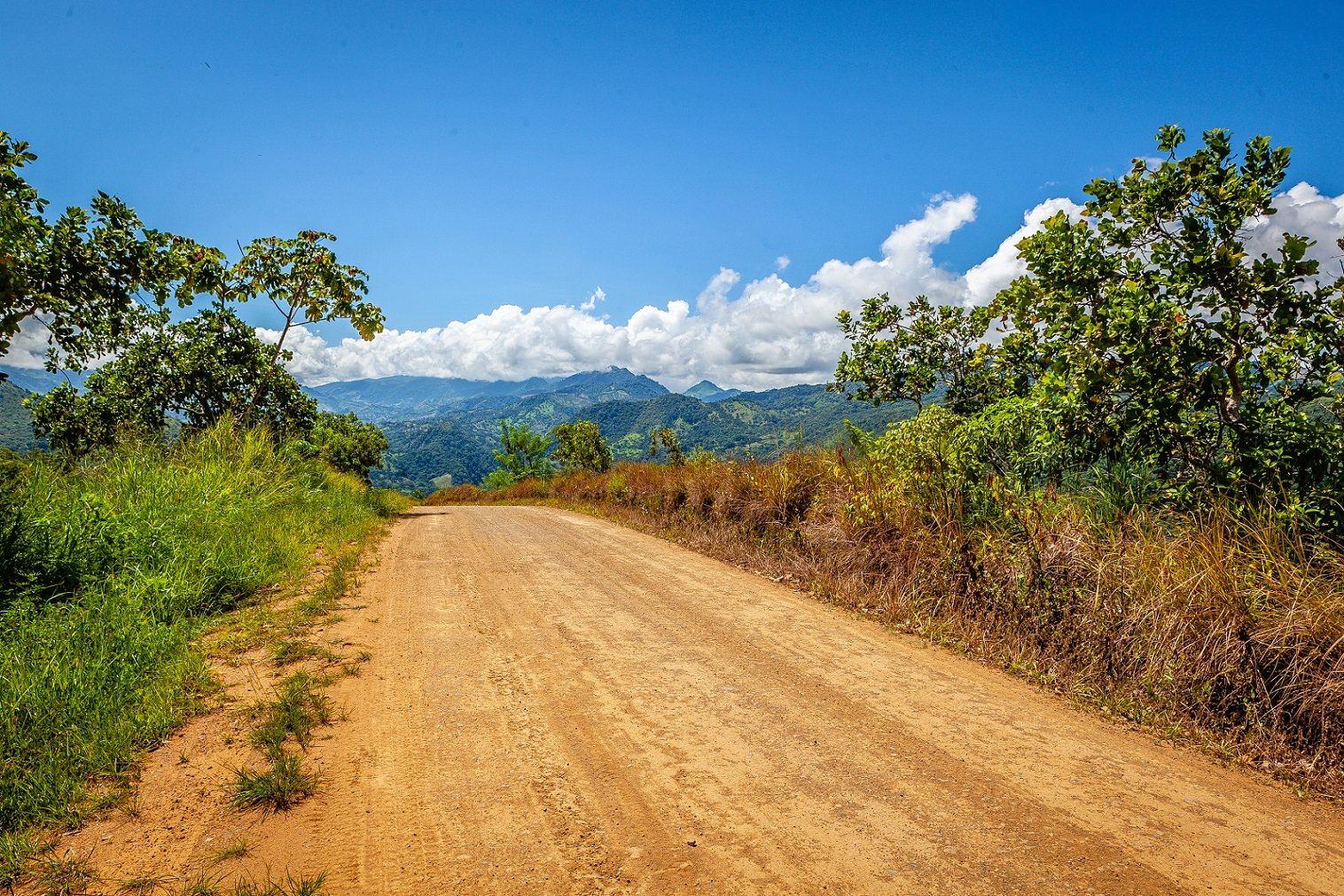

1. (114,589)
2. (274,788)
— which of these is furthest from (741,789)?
(114,589)

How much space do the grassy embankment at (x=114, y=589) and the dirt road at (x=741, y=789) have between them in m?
0.48

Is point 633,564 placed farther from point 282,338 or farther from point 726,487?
point 282,338

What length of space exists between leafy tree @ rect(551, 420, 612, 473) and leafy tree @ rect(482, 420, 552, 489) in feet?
12.6

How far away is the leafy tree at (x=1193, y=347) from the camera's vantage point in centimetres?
466

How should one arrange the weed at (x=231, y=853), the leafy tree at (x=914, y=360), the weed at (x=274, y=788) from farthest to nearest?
the leafy tree at (x=914, y=360) → the weed at (x=274, y=788) → the weed at (x=231, y=853)

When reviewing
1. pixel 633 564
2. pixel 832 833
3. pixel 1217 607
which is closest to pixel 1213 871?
pixel 832 833

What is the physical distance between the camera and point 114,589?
17.6 feet

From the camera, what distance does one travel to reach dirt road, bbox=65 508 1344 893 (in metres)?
2.51

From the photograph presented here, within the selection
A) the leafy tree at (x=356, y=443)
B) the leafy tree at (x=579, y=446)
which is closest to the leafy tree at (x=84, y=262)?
the leafy tree at (x=356, y=443)

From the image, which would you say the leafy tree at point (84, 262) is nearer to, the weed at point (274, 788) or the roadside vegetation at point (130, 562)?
the roadside vegetation at point (130, 562)

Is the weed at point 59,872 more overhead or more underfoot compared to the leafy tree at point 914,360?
more underfoot

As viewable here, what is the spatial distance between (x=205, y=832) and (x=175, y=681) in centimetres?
185

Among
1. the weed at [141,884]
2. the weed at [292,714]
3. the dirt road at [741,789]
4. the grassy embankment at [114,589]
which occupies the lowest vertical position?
the dirt road at [741,789]

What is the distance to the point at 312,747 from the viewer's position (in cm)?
340
